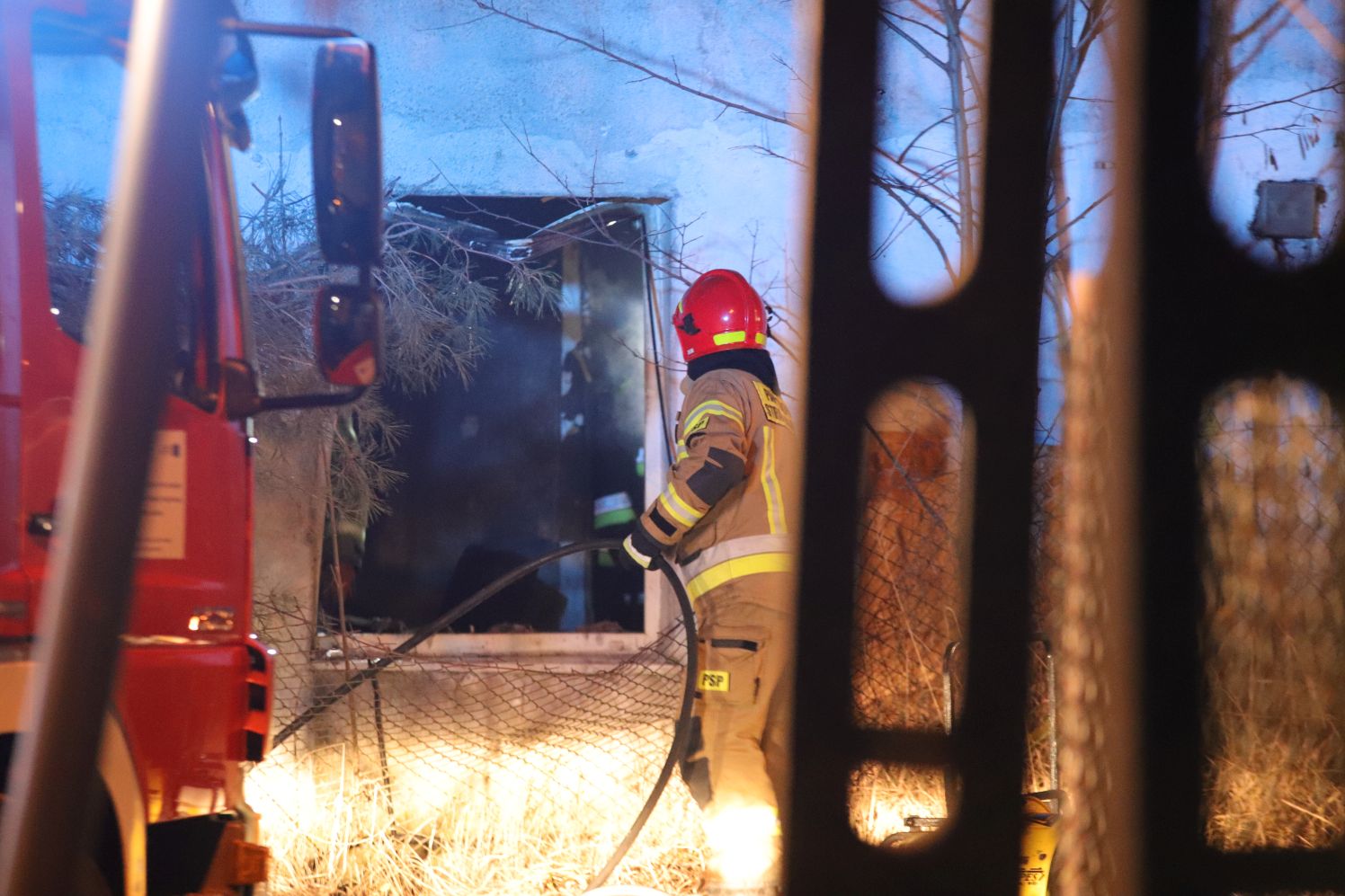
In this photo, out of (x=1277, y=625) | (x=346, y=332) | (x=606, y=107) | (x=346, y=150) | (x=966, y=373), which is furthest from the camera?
(x=606, y=107)

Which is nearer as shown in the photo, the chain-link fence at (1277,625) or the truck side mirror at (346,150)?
the truck side mirror at (346,150)

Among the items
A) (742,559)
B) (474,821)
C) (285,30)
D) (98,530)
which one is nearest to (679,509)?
(742,559)

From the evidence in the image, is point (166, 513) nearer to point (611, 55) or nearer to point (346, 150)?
point (346, 150)

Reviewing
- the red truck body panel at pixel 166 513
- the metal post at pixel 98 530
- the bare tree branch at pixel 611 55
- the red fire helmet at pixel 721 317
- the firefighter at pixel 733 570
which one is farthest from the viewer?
the bare tree branch at pixel 611 55

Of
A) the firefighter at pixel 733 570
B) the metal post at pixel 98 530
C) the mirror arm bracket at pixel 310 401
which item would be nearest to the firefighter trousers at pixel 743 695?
the firefighter at pixel 733 570

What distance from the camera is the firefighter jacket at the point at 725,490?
3646mm

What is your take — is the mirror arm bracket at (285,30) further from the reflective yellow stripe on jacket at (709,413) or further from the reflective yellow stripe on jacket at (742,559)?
the reflective yellow stripe on jacket at (742,559)

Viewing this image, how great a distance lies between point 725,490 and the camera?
12.0 feet

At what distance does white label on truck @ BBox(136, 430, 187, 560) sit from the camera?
2090 millimetres

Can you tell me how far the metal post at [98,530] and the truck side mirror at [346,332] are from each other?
98 centimetres

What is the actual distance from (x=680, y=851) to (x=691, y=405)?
1.80 metres

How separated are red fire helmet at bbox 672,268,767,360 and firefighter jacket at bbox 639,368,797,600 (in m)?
0.13

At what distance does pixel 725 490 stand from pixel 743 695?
0.66 meters

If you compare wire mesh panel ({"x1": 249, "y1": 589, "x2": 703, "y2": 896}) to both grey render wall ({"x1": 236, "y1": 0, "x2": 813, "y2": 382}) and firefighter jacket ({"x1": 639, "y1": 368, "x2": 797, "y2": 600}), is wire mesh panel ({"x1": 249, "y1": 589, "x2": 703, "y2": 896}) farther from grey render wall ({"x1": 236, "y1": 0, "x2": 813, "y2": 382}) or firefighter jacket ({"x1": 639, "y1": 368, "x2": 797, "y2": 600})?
grey render wall ({"x1": 236, "y1": 0, "x2": 813, "y2": 382})
